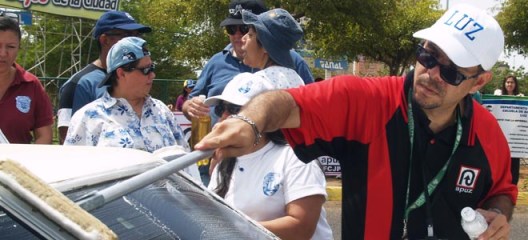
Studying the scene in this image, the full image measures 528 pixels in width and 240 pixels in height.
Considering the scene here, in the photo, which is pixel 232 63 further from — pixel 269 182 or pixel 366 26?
pixel 366 26

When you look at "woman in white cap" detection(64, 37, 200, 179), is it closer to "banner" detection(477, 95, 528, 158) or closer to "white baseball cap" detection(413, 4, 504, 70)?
"white baseball cap" detection(413, 4, 504, 70)

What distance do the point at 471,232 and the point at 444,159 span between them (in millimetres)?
300

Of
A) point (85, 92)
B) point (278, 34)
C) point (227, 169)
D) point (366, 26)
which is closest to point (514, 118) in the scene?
point (278, 34)

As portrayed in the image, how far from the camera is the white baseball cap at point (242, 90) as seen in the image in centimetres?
272

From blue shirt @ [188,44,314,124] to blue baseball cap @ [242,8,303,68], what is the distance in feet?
1.93

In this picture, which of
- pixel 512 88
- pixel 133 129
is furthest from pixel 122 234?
pixel 512 88

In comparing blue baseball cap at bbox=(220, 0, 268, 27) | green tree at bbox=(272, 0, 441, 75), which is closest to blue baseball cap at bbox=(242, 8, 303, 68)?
blue baseball cap at bbox=(220, 0, 268, 27)

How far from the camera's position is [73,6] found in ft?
67.6

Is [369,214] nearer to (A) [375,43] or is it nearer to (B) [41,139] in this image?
(B) [41,139]

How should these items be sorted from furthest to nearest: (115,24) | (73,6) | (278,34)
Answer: (73,6) < (115,24) < (278,34)

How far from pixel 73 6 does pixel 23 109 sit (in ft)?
56.2


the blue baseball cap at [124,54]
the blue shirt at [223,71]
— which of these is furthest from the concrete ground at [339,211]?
the blue baseball cap at [124,54]

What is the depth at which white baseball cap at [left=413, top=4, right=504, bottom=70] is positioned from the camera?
240cm

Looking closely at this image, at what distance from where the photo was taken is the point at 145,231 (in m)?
1.94
